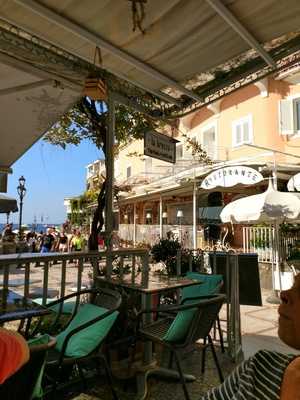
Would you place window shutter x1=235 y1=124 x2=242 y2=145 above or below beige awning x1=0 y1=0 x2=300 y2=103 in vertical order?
above

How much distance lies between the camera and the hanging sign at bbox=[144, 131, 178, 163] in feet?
14.3

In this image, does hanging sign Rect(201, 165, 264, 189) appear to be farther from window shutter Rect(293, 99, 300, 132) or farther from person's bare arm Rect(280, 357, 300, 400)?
person's bare arm Rect(280, 357, 300, 400)

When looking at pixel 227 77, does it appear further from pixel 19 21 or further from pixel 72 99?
pixel 19 21

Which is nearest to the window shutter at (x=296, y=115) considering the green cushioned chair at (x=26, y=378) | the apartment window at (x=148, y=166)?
the apartment window at (x=148, y=166)

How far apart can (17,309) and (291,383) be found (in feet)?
8.68

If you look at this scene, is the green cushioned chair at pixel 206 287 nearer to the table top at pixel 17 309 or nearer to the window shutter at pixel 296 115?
the table top at pixel 17 309

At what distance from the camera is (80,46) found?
3.19m

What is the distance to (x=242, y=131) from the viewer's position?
16547 mm

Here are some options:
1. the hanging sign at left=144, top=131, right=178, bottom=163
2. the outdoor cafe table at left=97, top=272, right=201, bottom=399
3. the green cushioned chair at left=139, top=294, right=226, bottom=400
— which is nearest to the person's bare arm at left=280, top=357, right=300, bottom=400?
the green cushioned chair at left=139, top=294, right=226, bottom=400

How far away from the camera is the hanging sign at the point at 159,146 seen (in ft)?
14.3

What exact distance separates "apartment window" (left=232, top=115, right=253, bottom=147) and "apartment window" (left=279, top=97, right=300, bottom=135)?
1551 millimetres

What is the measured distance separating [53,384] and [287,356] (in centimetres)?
189

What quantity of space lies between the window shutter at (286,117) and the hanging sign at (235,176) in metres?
4.32

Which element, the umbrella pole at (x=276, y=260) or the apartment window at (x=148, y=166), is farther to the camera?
the apartment window at (x=148, y=166)
